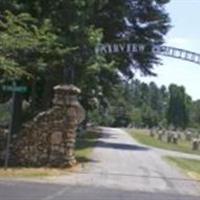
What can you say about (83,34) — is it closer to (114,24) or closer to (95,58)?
(95,58)

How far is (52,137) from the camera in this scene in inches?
1115

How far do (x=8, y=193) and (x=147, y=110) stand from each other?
522 feet

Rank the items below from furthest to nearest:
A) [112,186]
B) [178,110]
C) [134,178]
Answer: [178,110] < [134,178] < [112,186]

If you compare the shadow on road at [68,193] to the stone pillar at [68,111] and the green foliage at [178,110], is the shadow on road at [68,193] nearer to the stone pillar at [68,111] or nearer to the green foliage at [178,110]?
the stone pillar at [68,111]

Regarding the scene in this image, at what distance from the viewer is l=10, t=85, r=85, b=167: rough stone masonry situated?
2827cm

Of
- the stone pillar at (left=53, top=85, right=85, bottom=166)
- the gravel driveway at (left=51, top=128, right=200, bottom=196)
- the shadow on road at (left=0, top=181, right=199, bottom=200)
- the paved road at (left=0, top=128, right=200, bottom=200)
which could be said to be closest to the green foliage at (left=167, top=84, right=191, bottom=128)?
the gravel driveway at (left=51, top=128, right=200, bottom=196)

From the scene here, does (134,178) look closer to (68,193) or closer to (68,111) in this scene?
(68,111)

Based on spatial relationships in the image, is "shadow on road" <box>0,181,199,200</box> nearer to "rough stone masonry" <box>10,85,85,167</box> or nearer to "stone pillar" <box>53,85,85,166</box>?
"rough stone masonry" <box>10,85,85,167</box>

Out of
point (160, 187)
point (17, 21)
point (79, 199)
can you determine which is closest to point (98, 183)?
point (160, 187)

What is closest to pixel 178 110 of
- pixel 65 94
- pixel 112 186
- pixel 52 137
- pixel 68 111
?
pixel 65 94

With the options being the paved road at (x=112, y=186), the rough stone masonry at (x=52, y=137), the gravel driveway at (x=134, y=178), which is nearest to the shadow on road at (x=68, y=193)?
the paved road at (x=112, y=186)

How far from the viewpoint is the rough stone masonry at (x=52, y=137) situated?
28266 mm

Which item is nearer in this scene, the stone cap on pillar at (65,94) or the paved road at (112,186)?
the paved road at (112,186)

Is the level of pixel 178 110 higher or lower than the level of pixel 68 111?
higher
